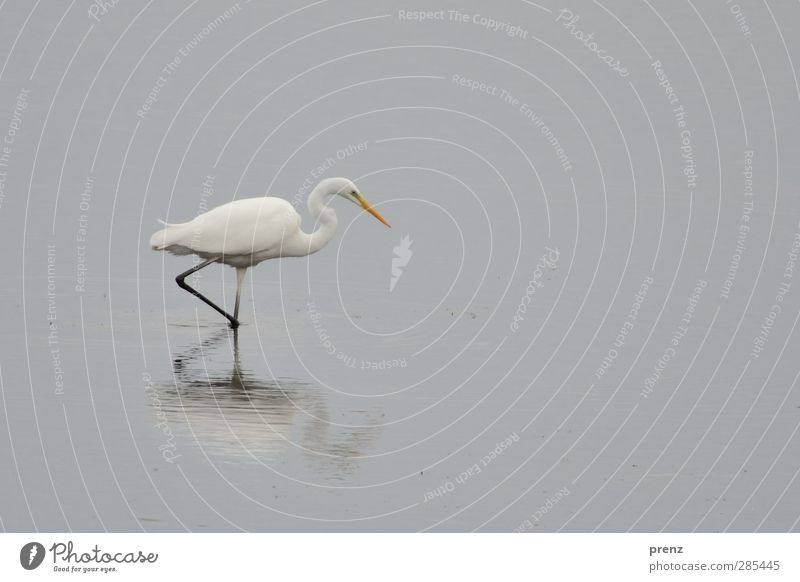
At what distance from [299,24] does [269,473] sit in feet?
68.3

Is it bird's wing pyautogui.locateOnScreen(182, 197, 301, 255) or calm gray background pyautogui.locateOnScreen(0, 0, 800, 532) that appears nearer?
calm gray background pyautogui.locateOnScreen(0, 0, 800, 532)

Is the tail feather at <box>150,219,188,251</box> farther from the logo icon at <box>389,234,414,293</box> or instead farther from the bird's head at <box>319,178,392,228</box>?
the logo icon at <box>389,234,414,293</box>

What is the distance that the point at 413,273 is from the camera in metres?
21.4

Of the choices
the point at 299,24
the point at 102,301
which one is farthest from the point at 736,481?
the point at 299,24

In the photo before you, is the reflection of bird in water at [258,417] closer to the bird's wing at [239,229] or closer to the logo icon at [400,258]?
the bird's wing at [239,229]

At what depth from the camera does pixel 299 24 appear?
109ft

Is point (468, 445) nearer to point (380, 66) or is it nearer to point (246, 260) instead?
point (246, 260)

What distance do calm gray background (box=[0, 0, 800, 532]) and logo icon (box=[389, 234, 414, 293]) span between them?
0.26 feet

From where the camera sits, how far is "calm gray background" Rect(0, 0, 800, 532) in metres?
13.9
